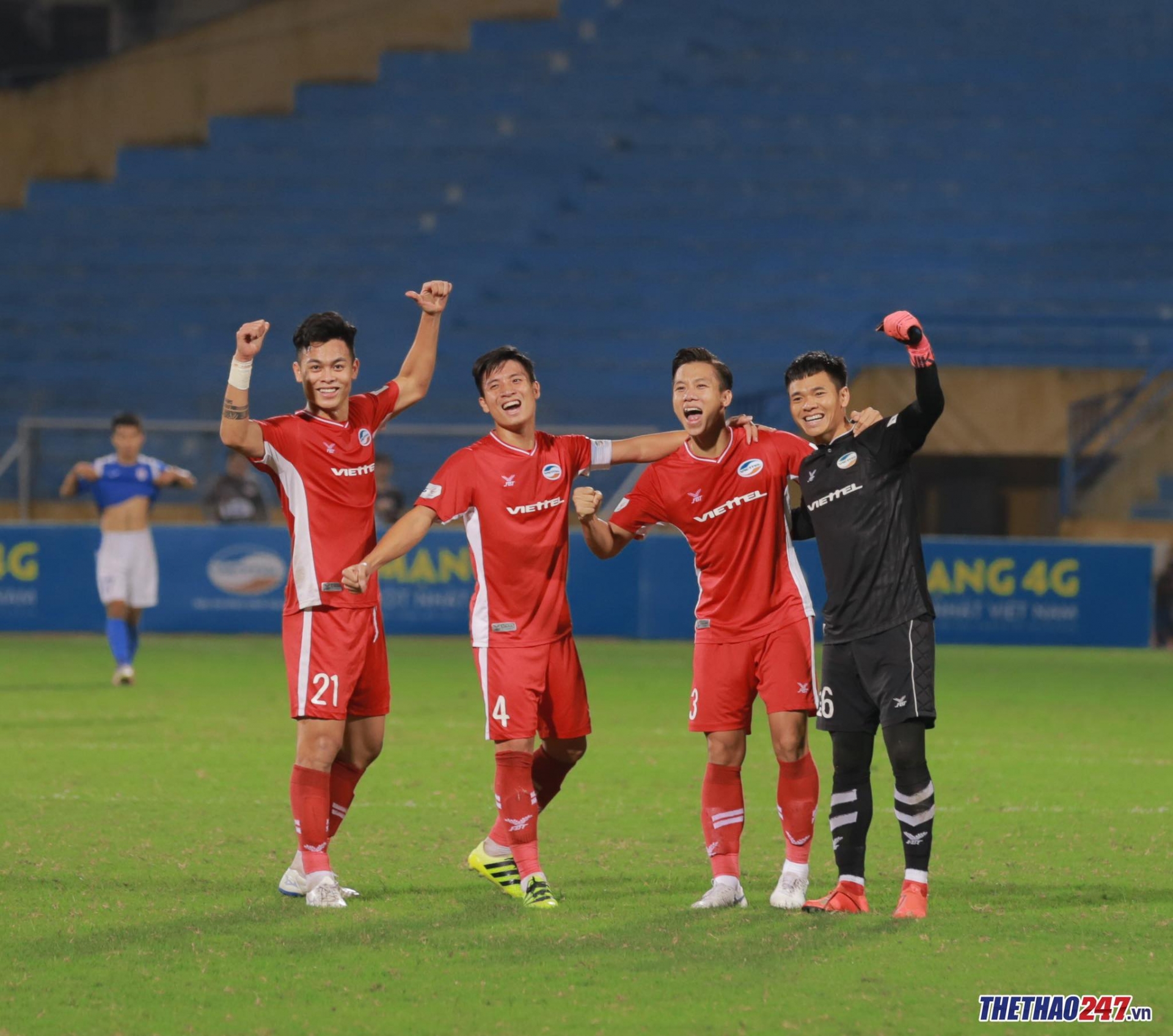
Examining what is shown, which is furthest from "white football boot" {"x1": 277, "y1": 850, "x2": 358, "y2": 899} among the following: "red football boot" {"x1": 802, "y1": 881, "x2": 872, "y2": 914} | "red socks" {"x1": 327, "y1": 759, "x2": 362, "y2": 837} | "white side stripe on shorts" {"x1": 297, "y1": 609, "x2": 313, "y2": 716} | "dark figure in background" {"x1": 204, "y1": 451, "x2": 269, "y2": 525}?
"dark figure in background" {"x1": 204, "y1": 451, "x2": 269, "y2": 525}

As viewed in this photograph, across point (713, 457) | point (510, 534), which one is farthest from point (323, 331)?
→ point (713, 457)

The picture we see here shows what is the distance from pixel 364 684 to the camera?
21.8 feet

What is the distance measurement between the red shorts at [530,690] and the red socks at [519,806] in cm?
11

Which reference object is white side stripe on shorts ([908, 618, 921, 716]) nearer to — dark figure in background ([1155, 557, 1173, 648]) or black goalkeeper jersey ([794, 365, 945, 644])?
black goalkeeper jersey ([794, 365, 945, 644])

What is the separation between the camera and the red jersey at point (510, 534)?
6.50 meters

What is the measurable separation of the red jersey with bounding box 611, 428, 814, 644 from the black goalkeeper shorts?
1.00 feet

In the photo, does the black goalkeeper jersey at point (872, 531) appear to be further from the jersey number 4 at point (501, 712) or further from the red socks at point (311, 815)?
the red socks at point (311, 815)

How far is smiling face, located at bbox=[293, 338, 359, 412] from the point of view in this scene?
670 cm

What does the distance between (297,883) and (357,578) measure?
1.26 m

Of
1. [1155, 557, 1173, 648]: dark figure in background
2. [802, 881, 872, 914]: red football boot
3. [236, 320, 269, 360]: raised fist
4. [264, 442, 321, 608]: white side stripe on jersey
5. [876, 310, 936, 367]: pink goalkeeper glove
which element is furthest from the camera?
[1155, 557, 1173, 648]: dark figure in background

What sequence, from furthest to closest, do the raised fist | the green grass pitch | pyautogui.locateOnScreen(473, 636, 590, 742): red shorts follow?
1. pyautogui.locateOnScreen(473, 636, 590, 742): red shorts
2. the raised fist
3. the green grass pitch

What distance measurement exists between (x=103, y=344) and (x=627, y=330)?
334 inches

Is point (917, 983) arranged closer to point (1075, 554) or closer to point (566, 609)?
point (566, 609)

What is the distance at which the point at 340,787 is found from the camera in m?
6.85
